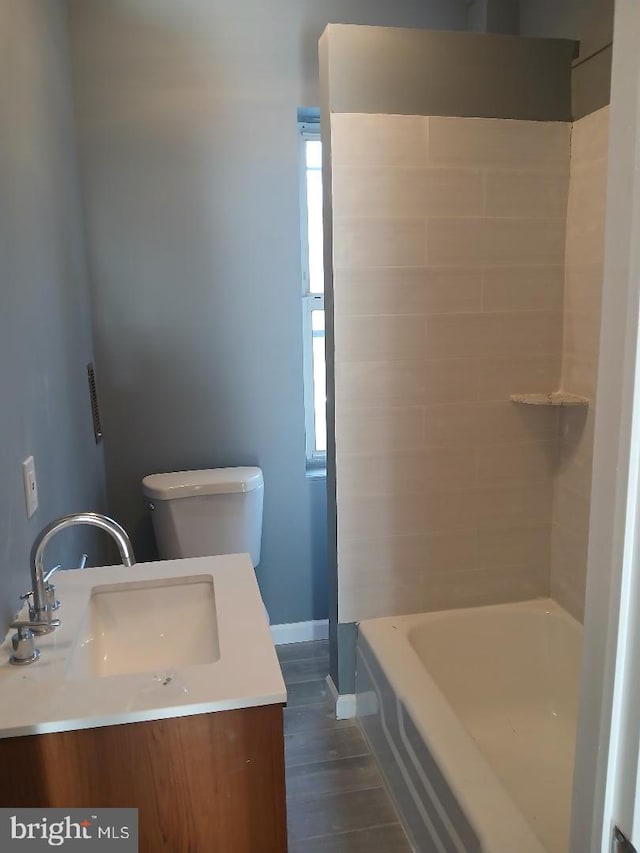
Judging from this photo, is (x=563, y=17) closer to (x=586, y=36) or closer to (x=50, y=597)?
(x=586, y=36)

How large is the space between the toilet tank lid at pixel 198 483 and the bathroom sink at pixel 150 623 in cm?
89

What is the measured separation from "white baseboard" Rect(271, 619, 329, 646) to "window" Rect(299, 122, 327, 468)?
0.70m

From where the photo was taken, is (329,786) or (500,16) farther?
(500,16)

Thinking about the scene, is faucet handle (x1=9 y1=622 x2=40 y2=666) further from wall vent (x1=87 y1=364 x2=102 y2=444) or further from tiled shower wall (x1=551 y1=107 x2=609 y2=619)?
tiled shower wall (x1=551 y1=107 x2=609 y2=619)

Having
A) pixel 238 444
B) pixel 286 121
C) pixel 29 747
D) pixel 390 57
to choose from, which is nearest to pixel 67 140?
pixel 286 121

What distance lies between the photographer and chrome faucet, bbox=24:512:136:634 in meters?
1.27

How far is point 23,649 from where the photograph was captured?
126 cm

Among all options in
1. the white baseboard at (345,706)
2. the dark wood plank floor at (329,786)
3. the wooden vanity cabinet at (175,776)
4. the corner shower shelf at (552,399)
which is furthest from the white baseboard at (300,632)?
the wooden vanity cabinet at (175,776)

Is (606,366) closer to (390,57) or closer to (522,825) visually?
Result: (522,825)

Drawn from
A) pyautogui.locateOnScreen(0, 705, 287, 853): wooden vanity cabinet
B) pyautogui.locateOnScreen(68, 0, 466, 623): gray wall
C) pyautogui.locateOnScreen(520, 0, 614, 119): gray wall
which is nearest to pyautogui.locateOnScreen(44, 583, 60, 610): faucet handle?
pyautogui.locateOnScreen(0, 705, 287, 853): wooden vanity cabinet

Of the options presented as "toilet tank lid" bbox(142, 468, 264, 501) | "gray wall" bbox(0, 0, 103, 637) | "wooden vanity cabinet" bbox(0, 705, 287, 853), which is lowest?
"wooden vanity cabinet" bbox(0, 705, 287, 853)

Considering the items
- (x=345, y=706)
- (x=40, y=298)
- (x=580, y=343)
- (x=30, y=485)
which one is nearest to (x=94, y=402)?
(x=40, y=298)

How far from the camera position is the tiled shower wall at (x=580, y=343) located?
6.89ft

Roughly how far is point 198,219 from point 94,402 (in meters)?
0.80
